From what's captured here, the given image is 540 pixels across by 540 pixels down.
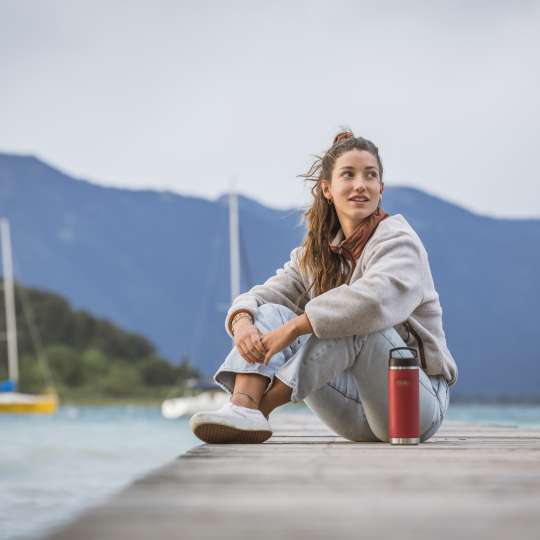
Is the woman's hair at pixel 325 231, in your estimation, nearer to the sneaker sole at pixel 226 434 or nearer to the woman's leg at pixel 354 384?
the woman's leg at pixel 354 384

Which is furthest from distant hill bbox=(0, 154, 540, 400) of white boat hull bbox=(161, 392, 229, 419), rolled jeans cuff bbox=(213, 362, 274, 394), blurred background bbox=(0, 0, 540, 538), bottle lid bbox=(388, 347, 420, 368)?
bottle lid bbox=(388, 347, 420, 368)

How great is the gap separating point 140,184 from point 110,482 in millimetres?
49107

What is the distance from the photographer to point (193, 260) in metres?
62.2

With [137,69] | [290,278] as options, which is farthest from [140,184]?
[290,278]

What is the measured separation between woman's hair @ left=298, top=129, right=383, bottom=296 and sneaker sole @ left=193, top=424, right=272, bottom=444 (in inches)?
20.7

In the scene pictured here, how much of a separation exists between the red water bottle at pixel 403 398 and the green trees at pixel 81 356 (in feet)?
136

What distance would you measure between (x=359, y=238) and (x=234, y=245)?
67.3 feet

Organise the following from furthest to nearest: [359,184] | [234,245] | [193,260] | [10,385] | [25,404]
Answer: [193,260] < [25,404] < [10,385] < [234,245] < [359,184]

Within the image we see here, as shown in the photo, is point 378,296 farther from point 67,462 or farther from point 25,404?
point 25,404

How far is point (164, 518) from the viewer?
133 centimetres

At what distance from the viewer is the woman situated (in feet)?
8.84

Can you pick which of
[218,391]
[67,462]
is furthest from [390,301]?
[218,391]

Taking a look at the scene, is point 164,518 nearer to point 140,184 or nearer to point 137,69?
point 137,69

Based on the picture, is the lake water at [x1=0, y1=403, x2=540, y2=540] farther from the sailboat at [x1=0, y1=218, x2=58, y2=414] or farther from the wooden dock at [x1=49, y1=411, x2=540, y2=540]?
the sailboat at [x1=0, y1=218, x2=58, y2=414]
